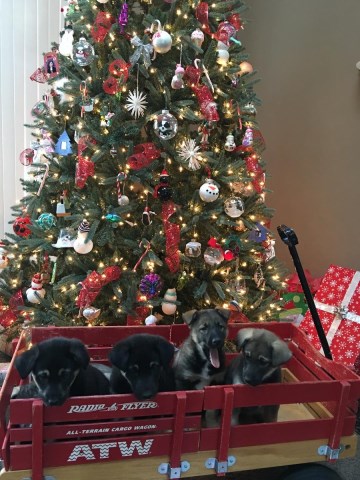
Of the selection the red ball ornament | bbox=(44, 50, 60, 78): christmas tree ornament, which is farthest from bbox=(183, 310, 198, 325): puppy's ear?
bbox=(44, 50, 60, 78): christmas tree ornament

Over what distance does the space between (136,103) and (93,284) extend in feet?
3.18

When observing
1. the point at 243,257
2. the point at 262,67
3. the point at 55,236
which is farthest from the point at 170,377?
the point at 262,67

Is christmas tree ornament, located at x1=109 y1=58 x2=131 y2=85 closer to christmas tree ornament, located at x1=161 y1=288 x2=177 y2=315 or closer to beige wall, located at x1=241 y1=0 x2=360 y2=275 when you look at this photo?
christmas tree ornament, located at x1=161 y1=288 x2=177 y2=315

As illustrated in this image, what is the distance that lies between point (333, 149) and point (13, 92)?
101 inches

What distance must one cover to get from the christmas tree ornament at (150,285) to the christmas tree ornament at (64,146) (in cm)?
81

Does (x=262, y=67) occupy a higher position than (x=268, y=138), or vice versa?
(x=262, y=67)

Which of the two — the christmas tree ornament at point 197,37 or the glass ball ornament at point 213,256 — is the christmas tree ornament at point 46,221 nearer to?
the glass ball ornament at point 213,256

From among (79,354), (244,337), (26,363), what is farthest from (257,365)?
(26,363)

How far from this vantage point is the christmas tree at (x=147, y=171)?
7.33 ft

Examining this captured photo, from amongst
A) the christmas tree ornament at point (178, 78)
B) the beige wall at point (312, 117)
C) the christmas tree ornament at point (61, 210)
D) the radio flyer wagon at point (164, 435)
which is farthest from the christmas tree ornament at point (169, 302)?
the beige wall at point (312, 117)

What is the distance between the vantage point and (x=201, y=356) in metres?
1.72

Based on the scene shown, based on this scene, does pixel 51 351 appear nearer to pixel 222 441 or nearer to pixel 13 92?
pixel 222 441

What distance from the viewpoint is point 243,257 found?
249 centimetres

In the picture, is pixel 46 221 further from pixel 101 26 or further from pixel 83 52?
pixel 101 26
